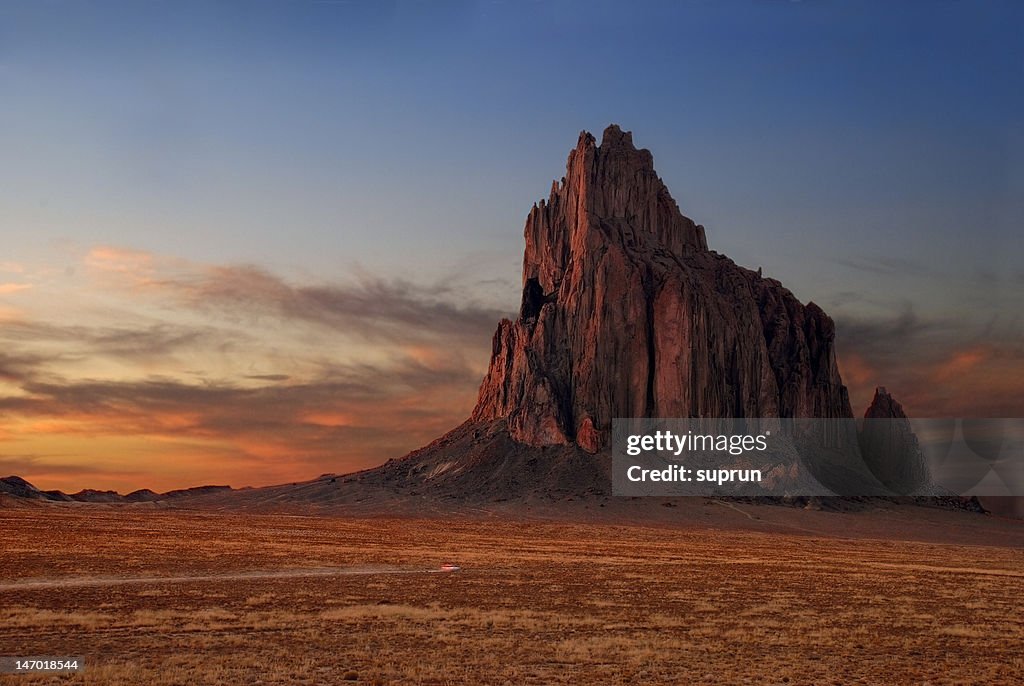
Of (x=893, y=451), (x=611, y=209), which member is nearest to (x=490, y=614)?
(x=611, y=209)

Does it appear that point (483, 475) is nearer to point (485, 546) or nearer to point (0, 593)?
point (485, 546)

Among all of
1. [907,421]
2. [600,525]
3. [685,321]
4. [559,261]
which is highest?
[559,261]

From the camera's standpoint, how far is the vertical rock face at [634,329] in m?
148

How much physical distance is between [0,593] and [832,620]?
28.6 meters

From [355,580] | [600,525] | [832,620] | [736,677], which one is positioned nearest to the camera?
[736,677]

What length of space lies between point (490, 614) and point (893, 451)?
151545 millimetres

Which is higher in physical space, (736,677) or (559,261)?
(559,261)

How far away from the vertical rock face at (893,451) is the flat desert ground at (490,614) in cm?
10023

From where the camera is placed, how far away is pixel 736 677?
20.8m

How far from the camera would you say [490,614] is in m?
29.6

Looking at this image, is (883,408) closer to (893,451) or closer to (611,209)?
(893,451)

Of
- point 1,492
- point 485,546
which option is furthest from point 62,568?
point 1,492

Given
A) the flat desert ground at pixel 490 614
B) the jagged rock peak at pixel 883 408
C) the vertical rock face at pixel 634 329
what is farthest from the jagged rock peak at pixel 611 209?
the flat desert ground at pixel 490 614

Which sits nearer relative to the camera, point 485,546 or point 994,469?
point 485,546
